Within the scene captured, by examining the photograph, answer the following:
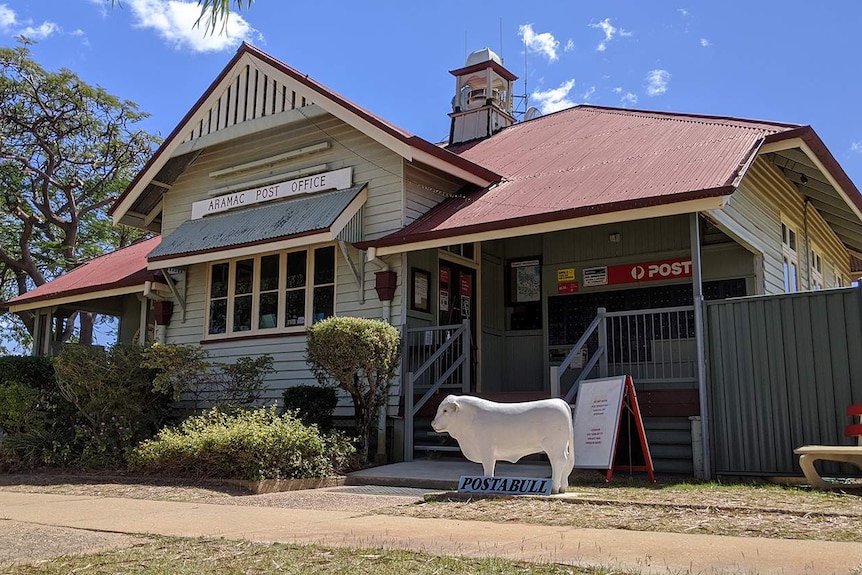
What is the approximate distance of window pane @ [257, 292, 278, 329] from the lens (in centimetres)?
1512

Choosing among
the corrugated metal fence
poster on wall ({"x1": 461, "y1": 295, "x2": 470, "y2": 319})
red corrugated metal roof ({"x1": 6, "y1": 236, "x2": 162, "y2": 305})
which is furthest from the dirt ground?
red corrugated metal roof ({"x1": 6, "y1": 236, "x2": 162, "y2": 305})

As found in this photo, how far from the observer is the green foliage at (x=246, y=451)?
33.5 ft

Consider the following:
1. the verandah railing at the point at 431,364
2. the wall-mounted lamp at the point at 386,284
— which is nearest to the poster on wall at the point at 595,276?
the verandah railing at the point at 431,364

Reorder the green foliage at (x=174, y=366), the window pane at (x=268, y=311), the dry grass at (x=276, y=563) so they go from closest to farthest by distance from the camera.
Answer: the dry grass at (x=276, y=563), the green foliage at (x=174, y=366), the window pane at (x=268, y=311)

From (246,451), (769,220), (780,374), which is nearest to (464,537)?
(246,451)

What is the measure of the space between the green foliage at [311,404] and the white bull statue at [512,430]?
3.89m

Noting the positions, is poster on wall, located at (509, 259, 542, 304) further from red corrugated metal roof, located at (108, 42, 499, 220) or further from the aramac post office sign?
the aramac post office sign

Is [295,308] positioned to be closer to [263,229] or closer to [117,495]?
[263,229]

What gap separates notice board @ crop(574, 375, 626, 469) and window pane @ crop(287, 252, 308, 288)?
6.12m

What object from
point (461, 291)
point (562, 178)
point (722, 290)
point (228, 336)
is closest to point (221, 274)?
point (228, 336)

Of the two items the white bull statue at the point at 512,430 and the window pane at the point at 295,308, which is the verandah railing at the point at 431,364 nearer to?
the window pane at the point at 295,308

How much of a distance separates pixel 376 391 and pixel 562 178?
444cm

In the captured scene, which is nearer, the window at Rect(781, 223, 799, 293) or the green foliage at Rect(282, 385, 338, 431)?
the green foliage at Rect(282, 385, 338, 431)

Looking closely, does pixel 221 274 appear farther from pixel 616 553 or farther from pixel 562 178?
pixel 616 553
